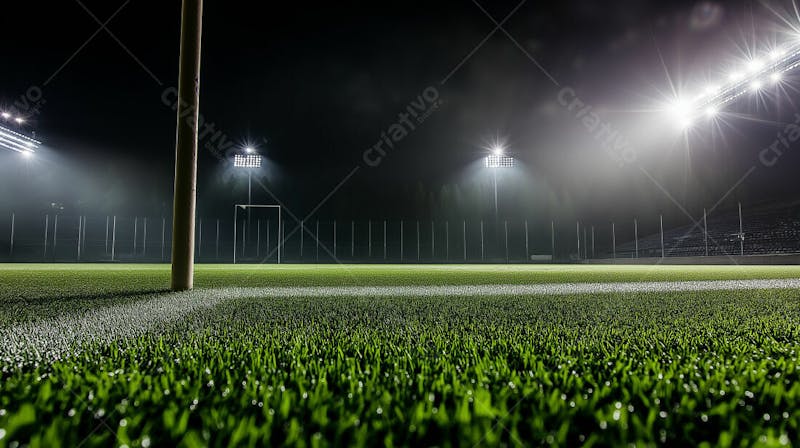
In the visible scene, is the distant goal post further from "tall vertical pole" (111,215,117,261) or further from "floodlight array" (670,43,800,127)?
"floodlight array" (670,43,800,127)

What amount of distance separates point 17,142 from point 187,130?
19552mm

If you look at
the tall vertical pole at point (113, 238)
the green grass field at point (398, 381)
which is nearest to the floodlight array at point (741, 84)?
the green grass field at point (398, 381)

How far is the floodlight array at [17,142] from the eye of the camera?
51.5ft

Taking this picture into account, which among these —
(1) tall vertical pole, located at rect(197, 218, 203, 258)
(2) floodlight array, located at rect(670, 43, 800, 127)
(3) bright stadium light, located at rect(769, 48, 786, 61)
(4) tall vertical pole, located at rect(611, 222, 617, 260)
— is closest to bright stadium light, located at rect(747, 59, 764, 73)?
(2) floodlight array, located at rect(670, 43, 800, 127)

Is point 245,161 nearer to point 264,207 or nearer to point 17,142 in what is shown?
point 264,207

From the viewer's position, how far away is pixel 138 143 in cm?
1655

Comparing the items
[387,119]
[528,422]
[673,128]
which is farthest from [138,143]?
[673,128]

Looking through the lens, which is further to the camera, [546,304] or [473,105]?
[473,105]

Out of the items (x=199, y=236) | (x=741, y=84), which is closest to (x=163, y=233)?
(x=199, y=236)

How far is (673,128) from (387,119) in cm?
1328

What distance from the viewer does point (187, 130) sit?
320 cm

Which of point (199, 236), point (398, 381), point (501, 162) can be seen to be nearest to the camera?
point (398, 381)

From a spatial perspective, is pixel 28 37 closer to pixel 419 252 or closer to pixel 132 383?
pixel 132 383

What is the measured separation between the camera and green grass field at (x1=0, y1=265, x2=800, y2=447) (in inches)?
25.8
